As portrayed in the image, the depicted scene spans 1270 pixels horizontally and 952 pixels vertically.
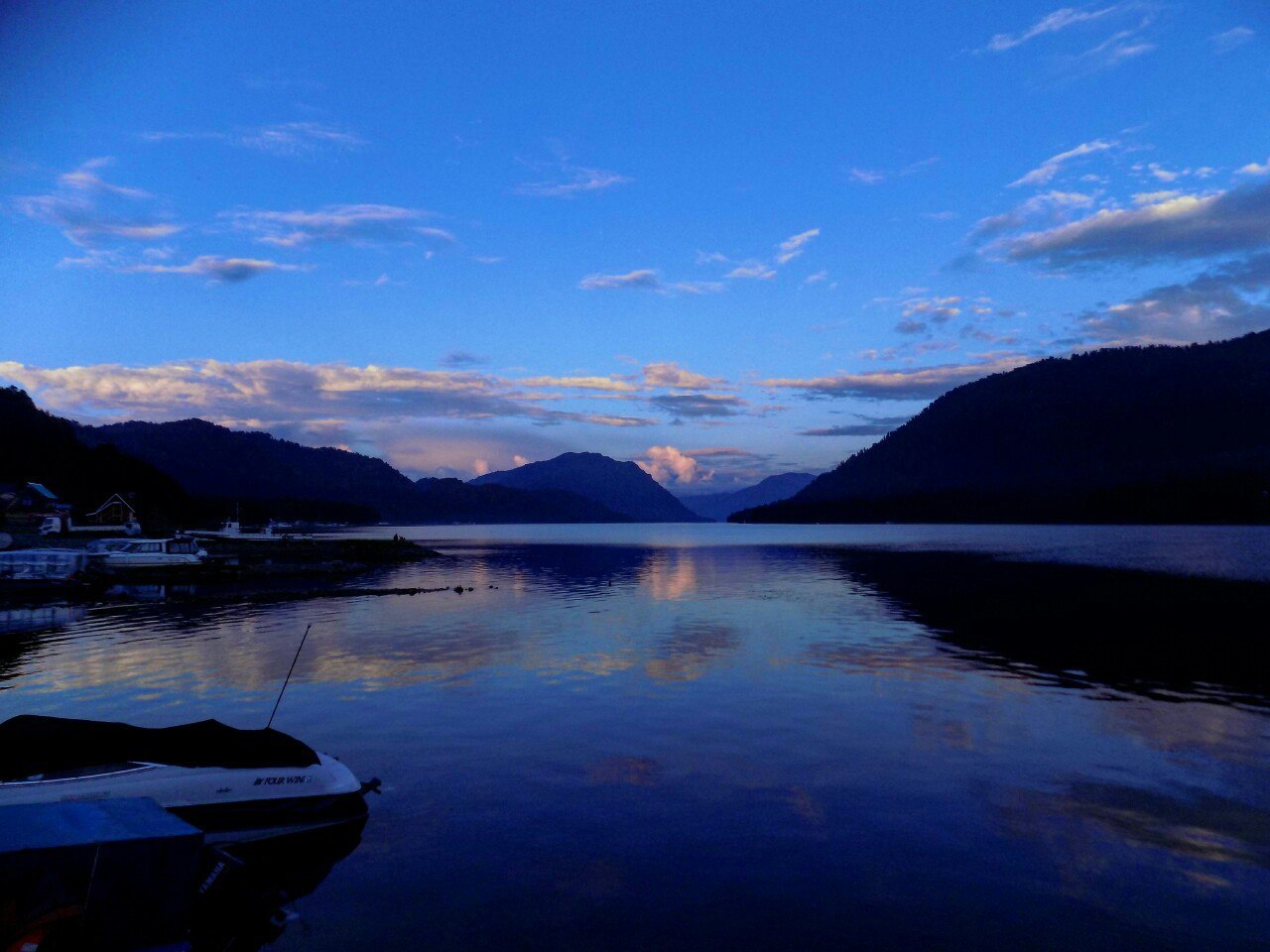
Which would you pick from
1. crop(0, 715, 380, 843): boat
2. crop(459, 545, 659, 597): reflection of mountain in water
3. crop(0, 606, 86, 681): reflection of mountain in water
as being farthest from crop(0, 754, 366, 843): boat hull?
crop(459, 545, 659, 597): reflection of mountain in water

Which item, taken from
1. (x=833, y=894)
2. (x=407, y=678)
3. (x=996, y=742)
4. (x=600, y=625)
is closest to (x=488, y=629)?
(x=600, y=625)

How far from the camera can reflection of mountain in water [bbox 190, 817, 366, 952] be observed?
45.7ft

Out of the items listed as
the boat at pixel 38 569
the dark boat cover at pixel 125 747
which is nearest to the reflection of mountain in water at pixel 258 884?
the dark boat cover at pixel 125 747

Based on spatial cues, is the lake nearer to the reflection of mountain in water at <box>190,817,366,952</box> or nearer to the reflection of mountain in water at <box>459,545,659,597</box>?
the reflection of mountain in water at <box>190,817,366,952</box>

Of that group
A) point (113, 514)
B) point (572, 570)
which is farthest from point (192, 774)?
point (113, 514)

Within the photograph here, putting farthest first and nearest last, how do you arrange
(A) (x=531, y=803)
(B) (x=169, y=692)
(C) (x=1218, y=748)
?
1. (B) (x=169, y=692)
2. (C) (x=1218, y=748)
3. (A) (x=531, y=803)

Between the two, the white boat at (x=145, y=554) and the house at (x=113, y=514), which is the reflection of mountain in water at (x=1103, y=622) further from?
the house at (x=113, y=514)

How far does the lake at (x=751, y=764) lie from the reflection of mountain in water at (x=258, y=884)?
0.35 meters

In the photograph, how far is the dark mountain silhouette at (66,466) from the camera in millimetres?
164500

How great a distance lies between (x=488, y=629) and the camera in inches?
2079

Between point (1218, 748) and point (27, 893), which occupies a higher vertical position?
point (27, 893)

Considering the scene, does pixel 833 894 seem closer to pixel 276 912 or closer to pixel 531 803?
pixel 531 803

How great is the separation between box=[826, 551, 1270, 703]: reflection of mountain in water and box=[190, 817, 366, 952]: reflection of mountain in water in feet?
112

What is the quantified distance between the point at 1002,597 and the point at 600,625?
40770 mm
